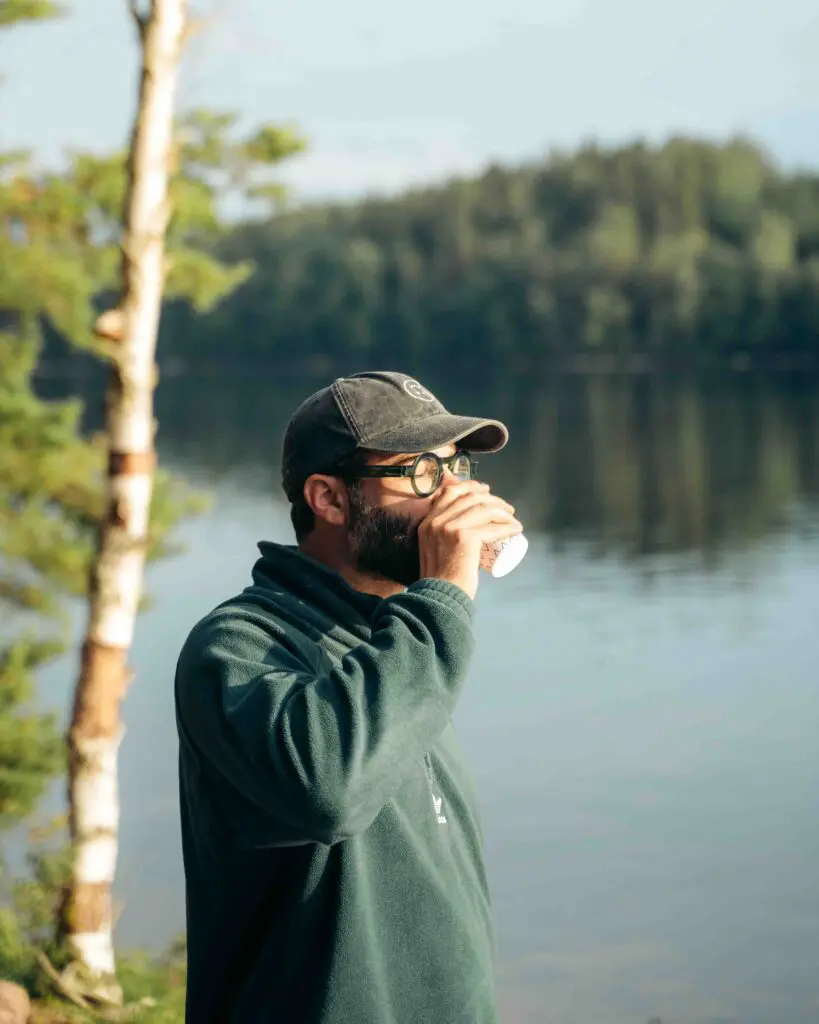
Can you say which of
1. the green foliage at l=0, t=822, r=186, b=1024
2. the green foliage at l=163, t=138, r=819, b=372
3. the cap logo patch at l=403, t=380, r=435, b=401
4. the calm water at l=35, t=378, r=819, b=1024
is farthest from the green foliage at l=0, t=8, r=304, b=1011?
the green foliage at l=163, t=138, r=819, b=372

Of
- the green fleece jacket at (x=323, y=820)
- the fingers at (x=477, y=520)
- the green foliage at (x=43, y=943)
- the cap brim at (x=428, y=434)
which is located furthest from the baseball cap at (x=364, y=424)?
the green foliage at (x=43, y=943)

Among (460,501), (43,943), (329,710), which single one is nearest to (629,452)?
(43,943)

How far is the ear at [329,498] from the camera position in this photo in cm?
260

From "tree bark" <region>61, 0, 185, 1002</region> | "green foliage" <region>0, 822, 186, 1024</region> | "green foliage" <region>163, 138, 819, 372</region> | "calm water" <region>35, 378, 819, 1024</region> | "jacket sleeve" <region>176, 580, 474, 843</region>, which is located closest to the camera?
"jacket sleeve" <region>176, 580, 474, 843</region>

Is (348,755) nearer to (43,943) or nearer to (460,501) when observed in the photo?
(460,501)

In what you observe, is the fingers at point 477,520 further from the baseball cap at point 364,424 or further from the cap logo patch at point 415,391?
the cap logo patch at point 415,391

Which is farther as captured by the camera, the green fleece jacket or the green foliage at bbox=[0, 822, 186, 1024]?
the green foliage at bbox=[0, 822, 186, 1024]

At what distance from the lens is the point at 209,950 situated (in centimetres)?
237

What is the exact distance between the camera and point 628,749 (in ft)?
65.1

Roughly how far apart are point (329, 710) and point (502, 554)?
0.48m

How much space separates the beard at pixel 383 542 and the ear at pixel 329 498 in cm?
2

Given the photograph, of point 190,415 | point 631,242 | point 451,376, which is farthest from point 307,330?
point 190,415

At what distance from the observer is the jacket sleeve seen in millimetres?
2166

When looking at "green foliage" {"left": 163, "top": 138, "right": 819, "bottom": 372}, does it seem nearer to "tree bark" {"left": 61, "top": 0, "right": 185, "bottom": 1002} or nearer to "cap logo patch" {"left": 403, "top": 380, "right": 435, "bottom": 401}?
A: "tree bark" {"left": 61, "top": 0, "right": 185, "bottom": 1002}
